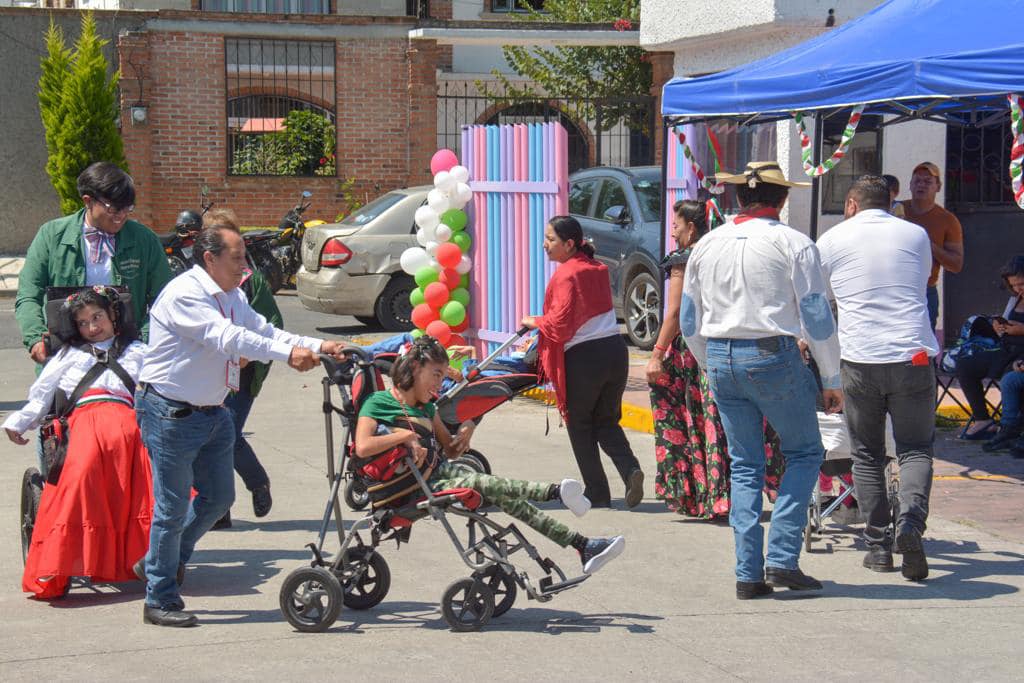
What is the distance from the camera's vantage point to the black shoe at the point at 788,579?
6.51 meters

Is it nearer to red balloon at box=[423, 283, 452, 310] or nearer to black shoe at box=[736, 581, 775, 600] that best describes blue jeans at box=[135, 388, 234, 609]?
black shoe at box=[736, 581, 775, 600]

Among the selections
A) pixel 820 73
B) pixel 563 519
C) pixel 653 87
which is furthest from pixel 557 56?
pixel 563 519

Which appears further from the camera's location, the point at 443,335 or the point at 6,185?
the point at 6,185

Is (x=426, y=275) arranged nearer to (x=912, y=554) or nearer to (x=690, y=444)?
(x=690, y=444)

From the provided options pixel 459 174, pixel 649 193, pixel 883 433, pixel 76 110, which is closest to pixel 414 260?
pixel 459 174

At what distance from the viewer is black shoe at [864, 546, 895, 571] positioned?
7020 millimetres

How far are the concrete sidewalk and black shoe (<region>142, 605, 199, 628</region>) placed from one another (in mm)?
46

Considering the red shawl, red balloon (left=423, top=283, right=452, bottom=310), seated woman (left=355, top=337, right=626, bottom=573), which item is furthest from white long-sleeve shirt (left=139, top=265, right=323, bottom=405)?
red balloon (left=423, top=283, right=452, bottom=310)

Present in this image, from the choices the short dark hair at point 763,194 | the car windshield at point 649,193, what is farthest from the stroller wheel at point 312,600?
the car windshield at point 649,193

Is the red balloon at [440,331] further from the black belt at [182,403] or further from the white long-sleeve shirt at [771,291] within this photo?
the black belt at [182,403]

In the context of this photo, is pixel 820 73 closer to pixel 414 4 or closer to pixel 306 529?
pixel 306 529

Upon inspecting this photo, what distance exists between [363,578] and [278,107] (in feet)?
70.8

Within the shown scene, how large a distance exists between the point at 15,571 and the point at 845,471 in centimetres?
419

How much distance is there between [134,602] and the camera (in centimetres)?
649
